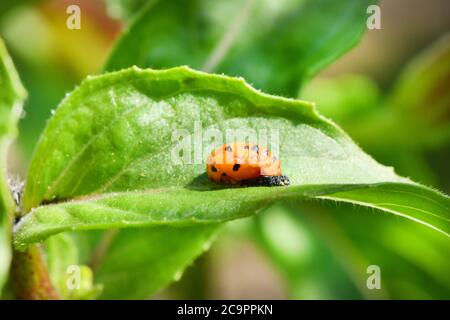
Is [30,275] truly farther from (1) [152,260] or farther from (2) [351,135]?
(2) [351,135]

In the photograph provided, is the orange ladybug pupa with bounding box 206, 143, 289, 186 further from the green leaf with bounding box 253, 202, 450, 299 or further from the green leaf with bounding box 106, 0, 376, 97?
the green leaf with bounding box 253, 202, 450, 299

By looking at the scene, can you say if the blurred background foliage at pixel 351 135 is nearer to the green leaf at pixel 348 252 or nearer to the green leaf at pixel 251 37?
the green leaf at pixel 348 252

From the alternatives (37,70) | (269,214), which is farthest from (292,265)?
(37,70)

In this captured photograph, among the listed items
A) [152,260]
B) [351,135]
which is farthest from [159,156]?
[351,135]

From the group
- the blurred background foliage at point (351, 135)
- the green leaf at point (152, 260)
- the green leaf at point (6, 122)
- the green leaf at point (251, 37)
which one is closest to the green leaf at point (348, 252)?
the blurred background foliage at point (351, 135)

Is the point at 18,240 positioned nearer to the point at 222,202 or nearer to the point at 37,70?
the point at 222,202

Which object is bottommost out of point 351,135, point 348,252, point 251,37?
point 348,252
